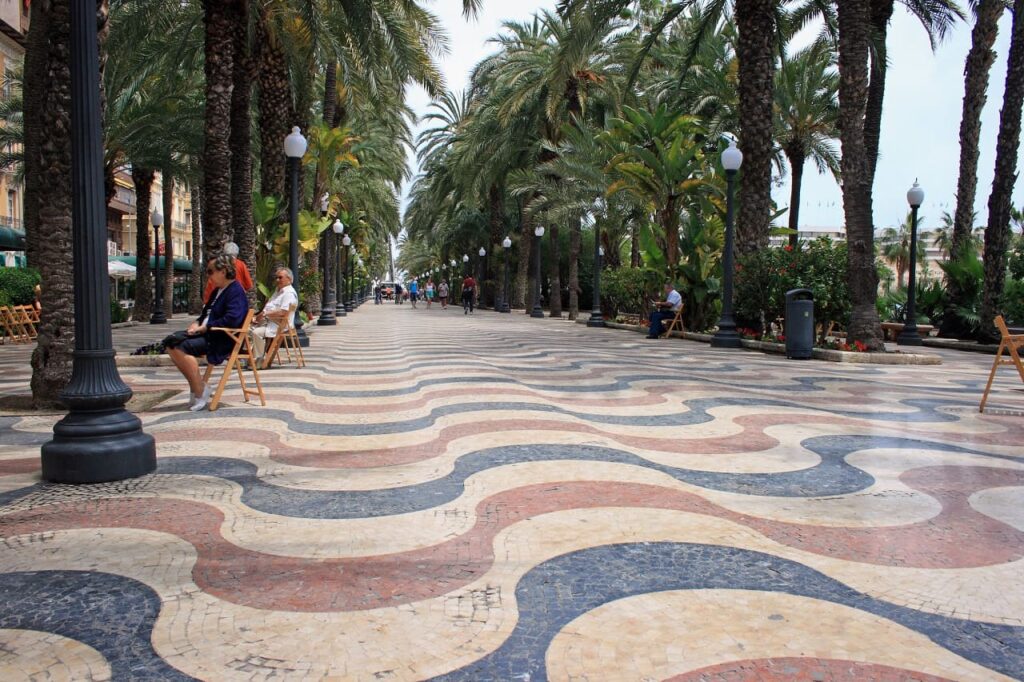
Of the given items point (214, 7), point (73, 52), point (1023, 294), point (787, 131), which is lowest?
point (1023, 294)

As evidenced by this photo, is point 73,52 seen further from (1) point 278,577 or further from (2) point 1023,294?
(2) point 1023,294

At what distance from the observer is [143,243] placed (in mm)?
23656

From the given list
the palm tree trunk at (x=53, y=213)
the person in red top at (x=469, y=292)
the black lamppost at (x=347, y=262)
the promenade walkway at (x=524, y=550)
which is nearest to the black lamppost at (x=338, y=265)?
the black lamppost at (x=347, y=262)

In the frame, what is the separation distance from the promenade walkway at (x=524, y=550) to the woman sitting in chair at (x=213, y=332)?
35cm

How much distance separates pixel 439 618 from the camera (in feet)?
8.36

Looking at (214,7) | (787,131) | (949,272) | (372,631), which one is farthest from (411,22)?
(372,631)

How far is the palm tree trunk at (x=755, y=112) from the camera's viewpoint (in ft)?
51.3

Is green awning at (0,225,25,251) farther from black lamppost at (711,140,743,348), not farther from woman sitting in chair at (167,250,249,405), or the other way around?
woman sitting in chair at (167,250,249,405)

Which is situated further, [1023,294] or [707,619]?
[1023,294]

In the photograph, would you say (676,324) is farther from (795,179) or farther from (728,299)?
(795,179)

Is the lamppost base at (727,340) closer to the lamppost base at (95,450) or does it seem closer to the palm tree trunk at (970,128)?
the palm tree trunk at (970,128)

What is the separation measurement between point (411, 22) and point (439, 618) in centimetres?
1802

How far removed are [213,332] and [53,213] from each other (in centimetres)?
174

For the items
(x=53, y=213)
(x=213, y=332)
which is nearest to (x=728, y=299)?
(x=213, y=332)
